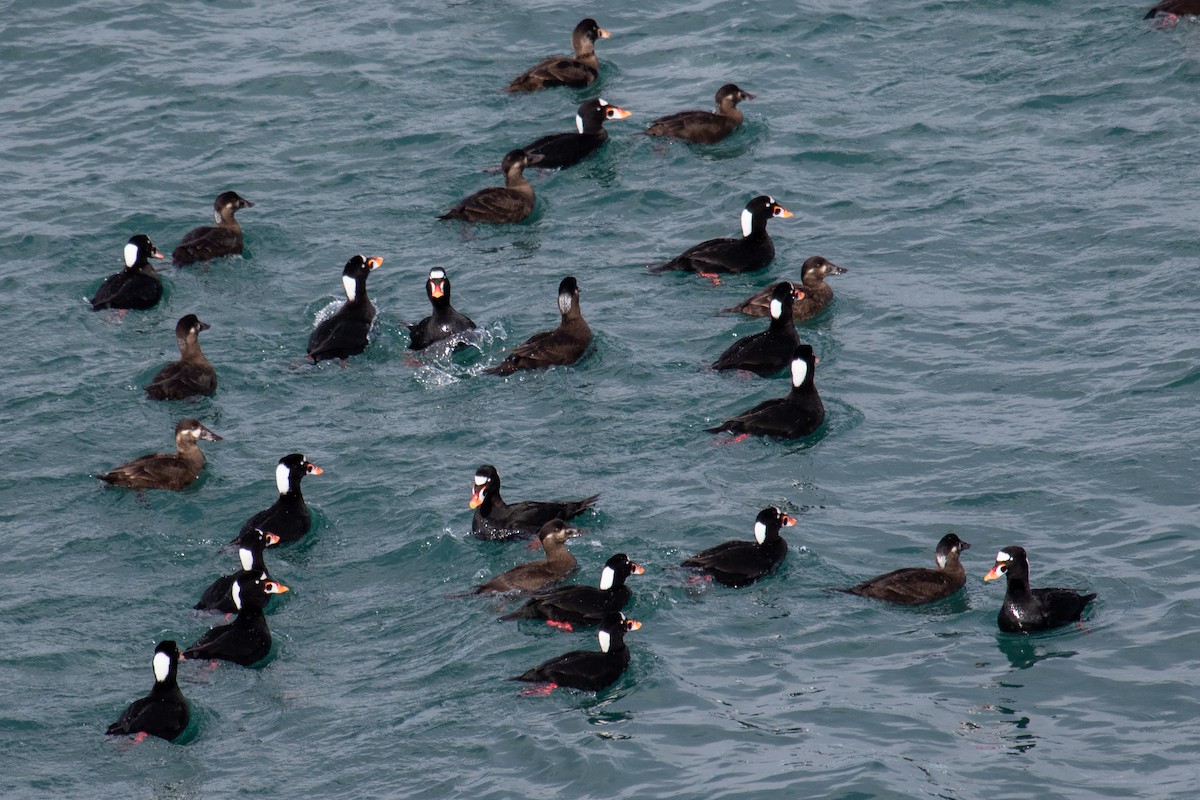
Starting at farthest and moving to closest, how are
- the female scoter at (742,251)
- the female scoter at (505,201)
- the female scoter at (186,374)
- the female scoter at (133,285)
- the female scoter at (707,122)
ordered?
the female scoter at (707,122) < the female scoter at (505,201) < the female scoter at (742,251) < the female scoter at (133,285) < the female scoter at (186,374)

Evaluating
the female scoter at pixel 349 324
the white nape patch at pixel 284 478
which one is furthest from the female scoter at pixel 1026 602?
the female scoter at pixel 349 324

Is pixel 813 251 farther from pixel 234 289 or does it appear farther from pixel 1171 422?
pixel 234 289

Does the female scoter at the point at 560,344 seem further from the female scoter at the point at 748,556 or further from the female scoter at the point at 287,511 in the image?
the female scoter at the point at 748,556

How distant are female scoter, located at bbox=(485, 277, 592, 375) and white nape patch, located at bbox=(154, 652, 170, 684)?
628 centimetres

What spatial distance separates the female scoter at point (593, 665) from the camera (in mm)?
14625

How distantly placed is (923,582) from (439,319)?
A: 695 centimetres

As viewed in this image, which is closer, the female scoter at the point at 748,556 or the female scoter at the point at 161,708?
the female scoter at the point at 161,708

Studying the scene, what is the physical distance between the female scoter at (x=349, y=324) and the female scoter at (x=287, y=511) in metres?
2.93

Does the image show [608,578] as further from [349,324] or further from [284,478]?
[349,324]

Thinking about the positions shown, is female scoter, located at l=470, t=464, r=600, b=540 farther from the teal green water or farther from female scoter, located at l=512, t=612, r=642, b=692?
female scoter, located at l=512, t=612, r=642, b=692

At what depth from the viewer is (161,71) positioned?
27.1 metres

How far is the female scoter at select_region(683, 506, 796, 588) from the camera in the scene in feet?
52.5

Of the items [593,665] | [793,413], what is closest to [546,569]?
[593,665]

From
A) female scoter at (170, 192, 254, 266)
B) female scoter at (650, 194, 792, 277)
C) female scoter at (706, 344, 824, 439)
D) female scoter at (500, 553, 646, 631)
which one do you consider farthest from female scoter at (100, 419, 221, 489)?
female scoter at (650, 194, 792, 277)
